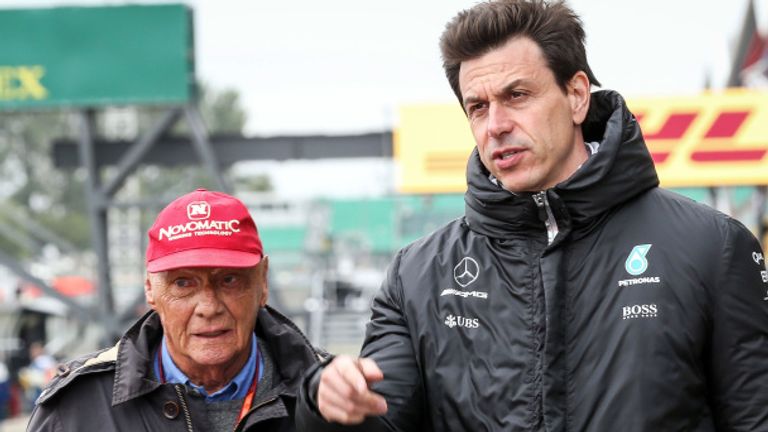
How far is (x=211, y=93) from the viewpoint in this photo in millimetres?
83688

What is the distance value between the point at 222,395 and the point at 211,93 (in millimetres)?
81572

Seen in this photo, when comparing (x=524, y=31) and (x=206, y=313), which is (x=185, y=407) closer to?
(x=206, y=313)

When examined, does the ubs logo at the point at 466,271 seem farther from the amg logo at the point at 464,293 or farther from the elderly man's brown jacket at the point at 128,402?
the elderly man's brown jacket at the point at 128,402

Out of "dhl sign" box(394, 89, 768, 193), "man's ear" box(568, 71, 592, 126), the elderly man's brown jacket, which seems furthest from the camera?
"dhl sign" box(394, 89, 768, 193)

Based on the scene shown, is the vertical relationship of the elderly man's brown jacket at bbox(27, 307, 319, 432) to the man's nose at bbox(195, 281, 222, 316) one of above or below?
below

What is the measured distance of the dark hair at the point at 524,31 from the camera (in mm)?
2959

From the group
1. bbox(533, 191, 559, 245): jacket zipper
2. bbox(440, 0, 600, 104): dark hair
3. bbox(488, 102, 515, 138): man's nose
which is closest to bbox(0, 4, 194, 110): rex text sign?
bbox(440, 0, 600, 104): dark hair

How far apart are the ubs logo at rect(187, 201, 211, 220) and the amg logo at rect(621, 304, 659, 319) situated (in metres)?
1.32

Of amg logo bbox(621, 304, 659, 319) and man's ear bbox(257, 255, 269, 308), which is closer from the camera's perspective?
amg logo bbox(621, 304, 659, 319)

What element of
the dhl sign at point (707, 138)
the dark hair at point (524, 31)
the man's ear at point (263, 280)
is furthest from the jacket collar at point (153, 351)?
the dhl sign at point (707, 138)

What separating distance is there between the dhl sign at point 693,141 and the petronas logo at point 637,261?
38.2ft

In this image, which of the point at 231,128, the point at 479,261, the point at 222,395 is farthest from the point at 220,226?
the point at 231,128

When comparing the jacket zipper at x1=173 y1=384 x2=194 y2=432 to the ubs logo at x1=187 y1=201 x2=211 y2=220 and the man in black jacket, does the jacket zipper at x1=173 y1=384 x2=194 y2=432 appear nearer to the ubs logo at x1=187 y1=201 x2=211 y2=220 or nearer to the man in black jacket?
the ubs logo at x1=187 y1=201 x2=211 y2=220

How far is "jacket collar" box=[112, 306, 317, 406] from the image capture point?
3.34m
